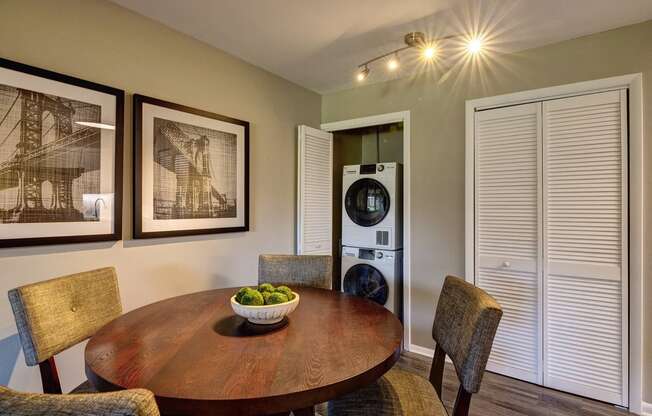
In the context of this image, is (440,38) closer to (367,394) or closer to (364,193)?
(364,193)

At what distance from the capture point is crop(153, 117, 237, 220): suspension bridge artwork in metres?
Answer: 2.16

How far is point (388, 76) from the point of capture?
3008mm

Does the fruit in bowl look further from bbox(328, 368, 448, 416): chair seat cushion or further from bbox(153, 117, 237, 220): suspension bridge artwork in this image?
bbox(153, 117, 237, 220): suspension bridge artwork

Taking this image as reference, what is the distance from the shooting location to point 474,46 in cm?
244

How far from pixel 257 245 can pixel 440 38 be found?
2102 mm

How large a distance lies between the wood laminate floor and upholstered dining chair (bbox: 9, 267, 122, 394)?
2.12m

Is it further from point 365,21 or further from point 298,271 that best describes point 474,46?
point 298,271

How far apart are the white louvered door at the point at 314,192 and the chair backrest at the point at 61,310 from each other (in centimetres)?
178

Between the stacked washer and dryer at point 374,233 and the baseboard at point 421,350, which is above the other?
the stacked washer and dryer at point 374,233

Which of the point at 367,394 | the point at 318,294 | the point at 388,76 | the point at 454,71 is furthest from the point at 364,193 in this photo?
the point at 367,394

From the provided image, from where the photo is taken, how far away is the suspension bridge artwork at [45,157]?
1574mm

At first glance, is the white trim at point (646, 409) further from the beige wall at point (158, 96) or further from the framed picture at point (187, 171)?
the framed picture at point (187, 171)

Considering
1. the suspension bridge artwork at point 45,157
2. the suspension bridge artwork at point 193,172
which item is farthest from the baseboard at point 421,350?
the suspension bridge artwork at point 45,157

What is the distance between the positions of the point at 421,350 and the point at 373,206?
4.42 feet
